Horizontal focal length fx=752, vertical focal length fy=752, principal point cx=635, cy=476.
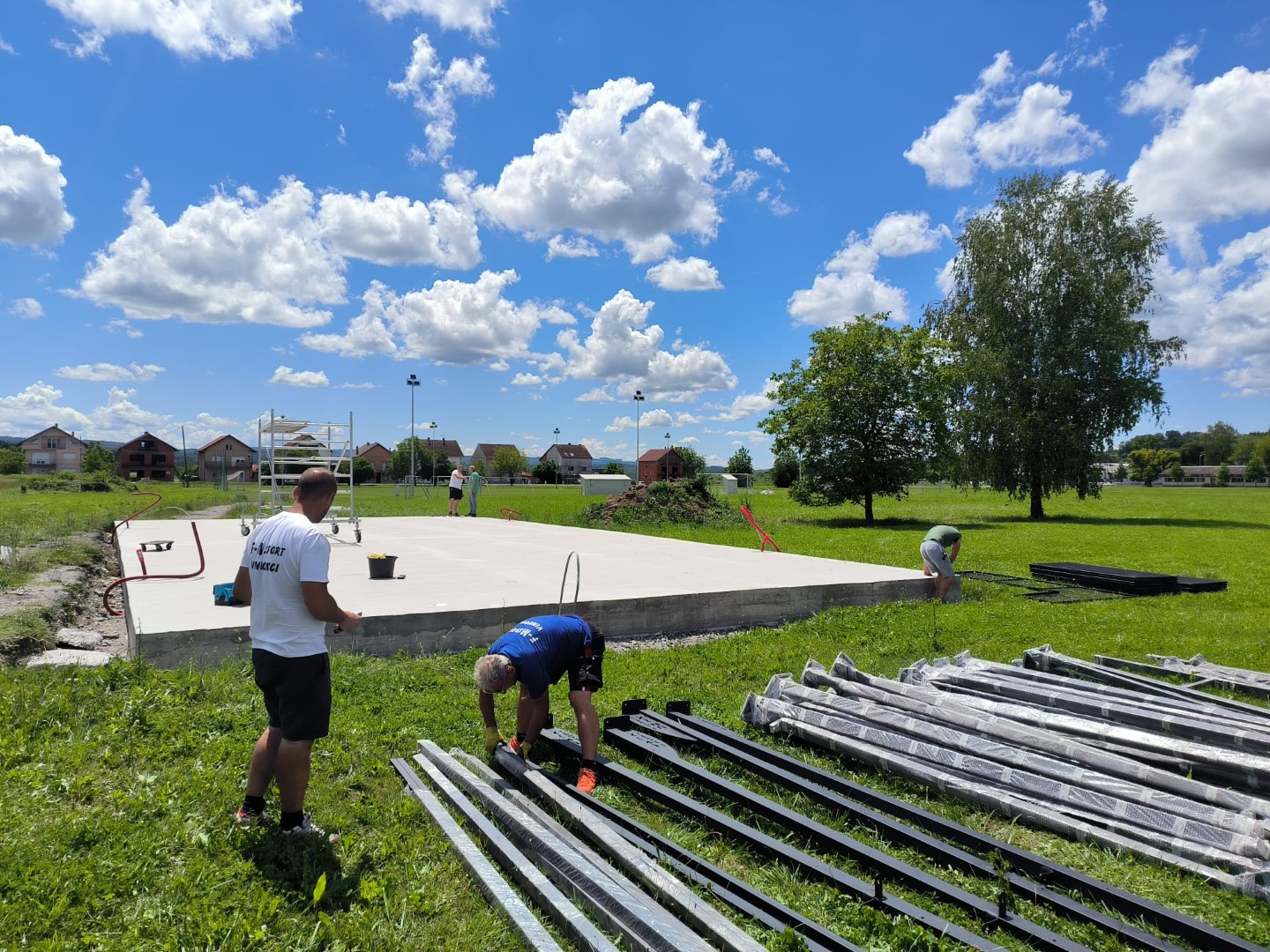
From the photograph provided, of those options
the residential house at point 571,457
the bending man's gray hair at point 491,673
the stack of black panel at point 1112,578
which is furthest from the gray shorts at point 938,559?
the residential house at point 571,457

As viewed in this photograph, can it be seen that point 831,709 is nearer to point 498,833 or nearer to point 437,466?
point 498,833

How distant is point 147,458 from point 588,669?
11518 cm

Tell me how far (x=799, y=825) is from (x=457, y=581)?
5.83 m

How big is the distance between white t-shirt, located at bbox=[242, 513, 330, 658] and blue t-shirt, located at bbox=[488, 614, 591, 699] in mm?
980

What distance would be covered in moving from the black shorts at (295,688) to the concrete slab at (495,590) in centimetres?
148

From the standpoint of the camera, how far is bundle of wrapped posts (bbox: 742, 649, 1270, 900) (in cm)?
337

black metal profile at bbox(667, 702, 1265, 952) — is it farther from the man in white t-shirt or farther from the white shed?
the white shed

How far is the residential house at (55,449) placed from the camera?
10875 centimetres

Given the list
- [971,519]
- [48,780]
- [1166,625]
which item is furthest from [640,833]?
[971,519]

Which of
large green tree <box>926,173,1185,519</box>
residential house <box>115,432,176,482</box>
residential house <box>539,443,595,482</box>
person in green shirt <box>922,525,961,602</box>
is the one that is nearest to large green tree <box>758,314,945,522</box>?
large green tree <box>926,173,1185,519</box>

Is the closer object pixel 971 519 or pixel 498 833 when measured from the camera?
pixel 498 833

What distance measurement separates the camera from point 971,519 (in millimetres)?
28234

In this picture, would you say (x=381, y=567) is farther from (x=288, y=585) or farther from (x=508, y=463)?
(x=508, y=463)

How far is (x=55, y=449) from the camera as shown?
363ft
